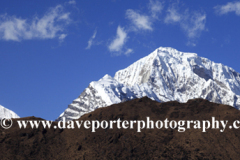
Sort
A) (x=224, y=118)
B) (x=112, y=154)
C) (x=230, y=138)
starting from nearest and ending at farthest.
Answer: (x=112, y=154), (x=230, y=138), (x=224, y=118)

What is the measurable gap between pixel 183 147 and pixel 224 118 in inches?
541

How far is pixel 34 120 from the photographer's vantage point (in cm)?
7138

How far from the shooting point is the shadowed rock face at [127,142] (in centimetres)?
6028

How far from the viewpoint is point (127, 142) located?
207ft

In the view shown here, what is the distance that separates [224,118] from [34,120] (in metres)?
38.6

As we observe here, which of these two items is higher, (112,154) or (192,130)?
(192,130)

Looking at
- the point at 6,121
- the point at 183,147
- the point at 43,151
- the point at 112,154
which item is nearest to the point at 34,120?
the point at 6,121

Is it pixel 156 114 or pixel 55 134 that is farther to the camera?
pixel 156 114

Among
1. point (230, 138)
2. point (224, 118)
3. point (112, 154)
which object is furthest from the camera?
point (224, 118)

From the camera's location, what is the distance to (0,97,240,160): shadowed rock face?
60.3m

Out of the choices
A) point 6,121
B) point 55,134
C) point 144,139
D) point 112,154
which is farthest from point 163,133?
point 6,121

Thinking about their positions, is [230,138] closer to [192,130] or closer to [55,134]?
[192,130]

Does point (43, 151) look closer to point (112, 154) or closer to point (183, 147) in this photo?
point (112, 154)

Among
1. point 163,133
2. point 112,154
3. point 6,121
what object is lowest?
point 112,154
